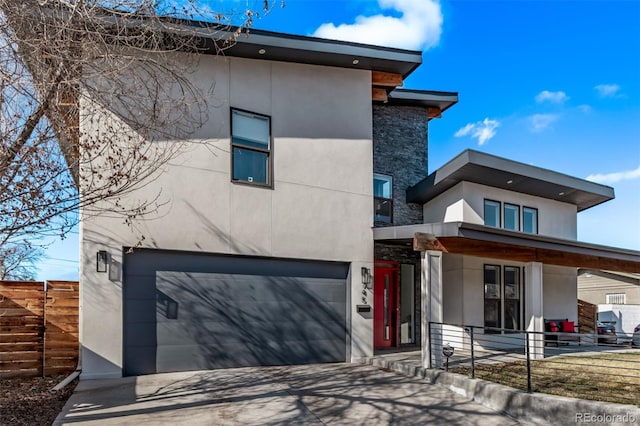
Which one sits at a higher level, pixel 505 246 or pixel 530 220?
pixel 530 220

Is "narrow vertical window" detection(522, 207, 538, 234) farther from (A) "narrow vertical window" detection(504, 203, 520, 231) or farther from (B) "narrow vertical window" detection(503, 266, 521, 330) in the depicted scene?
(B) "narrow vertical window" detection(503, 266, 521, 330)

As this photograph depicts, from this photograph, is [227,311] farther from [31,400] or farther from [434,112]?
[434,112]

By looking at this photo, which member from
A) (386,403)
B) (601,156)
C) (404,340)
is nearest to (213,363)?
(386,403)

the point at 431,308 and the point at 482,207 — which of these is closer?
the point at 431,308

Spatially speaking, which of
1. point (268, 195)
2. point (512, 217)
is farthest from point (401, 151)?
point (268, 195)

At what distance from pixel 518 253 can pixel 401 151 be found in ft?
14.3

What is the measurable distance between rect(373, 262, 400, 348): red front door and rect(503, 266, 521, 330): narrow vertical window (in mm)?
3063

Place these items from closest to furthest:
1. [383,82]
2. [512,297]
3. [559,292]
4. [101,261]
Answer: [101,261], [383,82], [512,297], [559,292]

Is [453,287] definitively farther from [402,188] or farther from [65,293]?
[65,293]

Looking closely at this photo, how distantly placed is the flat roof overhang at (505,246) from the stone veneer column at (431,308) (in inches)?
11.8

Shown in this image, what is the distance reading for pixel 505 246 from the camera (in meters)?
10.0

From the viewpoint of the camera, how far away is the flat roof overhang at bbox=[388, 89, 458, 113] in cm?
1280

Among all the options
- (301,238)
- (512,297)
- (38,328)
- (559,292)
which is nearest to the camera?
(38,328)

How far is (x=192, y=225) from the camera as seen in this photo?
862 centimetres
